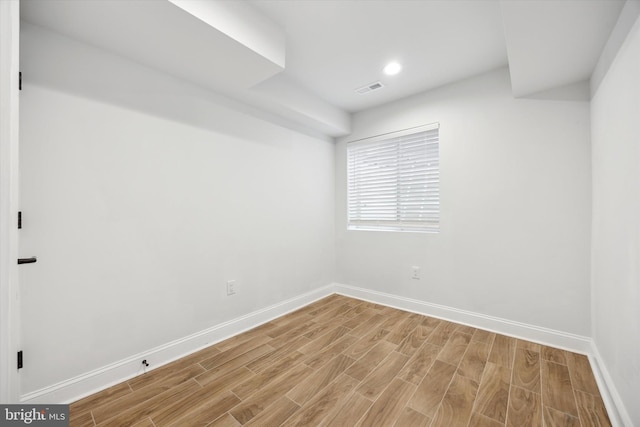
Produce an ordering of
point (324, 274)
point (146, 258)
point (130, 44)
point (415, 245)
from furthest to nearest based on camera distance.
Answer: point (324, 274), point (415, 245), point (146, 258), point (130, 44)

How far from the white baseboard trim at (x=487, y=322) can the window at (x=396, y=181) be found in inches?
33.0

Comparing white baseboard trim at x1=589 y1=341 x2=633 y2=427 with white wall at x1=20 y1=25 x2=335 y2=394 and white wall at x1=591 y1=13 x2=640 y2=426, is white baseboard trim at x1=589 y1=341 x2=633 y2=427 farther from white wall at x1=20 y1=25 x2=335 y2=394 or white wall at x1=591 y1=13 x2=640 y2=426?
white wall at x1=20 y1=25 x2=335 y2=394

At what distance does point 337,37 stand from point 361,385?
8.43 ft

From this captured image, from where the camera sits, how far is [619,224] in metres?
1.46

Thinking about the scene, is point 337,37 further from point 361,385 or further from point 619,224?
point 361,385

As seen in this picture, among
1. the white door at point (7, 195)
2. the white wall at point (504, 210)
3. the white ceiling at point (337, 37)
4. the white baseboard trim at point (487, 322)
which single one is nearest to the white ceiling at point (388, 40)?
the white ceiling at point (337, 37)

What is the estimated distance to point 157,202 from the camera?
195cm

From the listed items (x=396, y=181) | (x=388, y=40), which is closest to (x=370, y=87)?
(x=388, y=40)

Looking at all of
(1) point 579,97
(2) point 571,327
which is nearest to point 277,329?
(2) point 571,327

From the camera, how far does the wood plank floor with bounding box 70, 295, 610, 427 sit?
4.70 ft

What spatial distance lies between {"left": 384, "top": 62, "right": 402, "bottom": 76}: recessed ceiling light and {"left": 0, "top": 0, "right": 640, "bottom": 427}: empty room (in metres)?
0.03

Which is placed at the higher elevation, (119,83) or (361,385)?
(119,83)

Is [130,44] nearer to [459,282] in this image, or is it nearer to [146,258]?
[146,258]

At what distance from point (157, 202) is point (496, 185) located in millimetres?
2972
